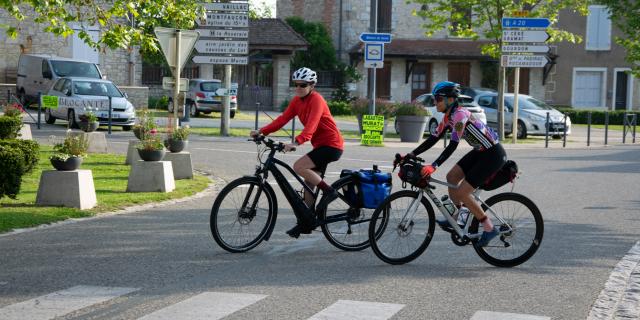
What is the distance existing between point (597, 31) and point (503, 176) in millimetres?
47393

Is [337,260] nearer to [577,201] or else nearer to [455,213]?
[455,213]

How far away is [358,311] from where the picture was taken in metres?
7.08

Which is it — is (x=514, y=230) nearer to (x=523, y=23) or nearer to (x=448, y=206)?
(x=448, y=206)

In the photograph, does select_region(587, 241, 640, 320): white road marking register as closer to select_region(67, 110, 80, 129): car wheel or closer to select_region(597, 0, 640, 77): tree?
select_region(597, 0, 640, 77): tree

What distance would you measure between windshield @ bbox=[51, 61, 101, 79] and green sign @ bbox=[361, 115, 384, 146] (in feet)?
38.4

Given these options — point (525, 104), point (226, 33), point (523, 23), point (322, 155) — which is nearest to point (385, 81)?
point (525, 104)

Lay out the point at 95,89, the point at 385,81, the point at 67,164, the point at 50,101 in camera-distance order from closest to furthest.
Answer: the point at 67,164 → the point at 50,101 → the point at 95,89 → the point at 385,81

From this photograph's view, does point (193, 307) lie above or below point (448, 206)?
below

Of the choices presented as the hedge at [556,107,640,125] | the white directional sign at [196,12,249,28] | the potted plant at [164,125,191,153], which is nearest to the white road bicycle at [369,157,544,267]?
the potted plant at [164,125,191,153]

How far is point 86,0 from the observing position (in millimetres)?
14273

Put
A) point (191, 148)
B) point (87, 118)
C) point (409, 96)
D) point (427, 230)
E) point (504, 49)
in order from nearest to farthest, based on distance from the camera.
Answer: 1. point (427, 230)
2. point (87, 118)
3. point (191, 148)
4. point (504, 49)
5. point (409, 96)

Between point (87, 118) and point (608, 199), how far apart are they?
11369 millimetres

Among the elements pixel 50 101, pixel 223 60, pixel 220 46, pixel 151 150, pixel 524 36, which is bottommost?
pixel 151 150

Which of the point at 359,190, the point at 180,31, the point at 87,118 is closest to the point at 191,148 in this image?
the point at 87,118
